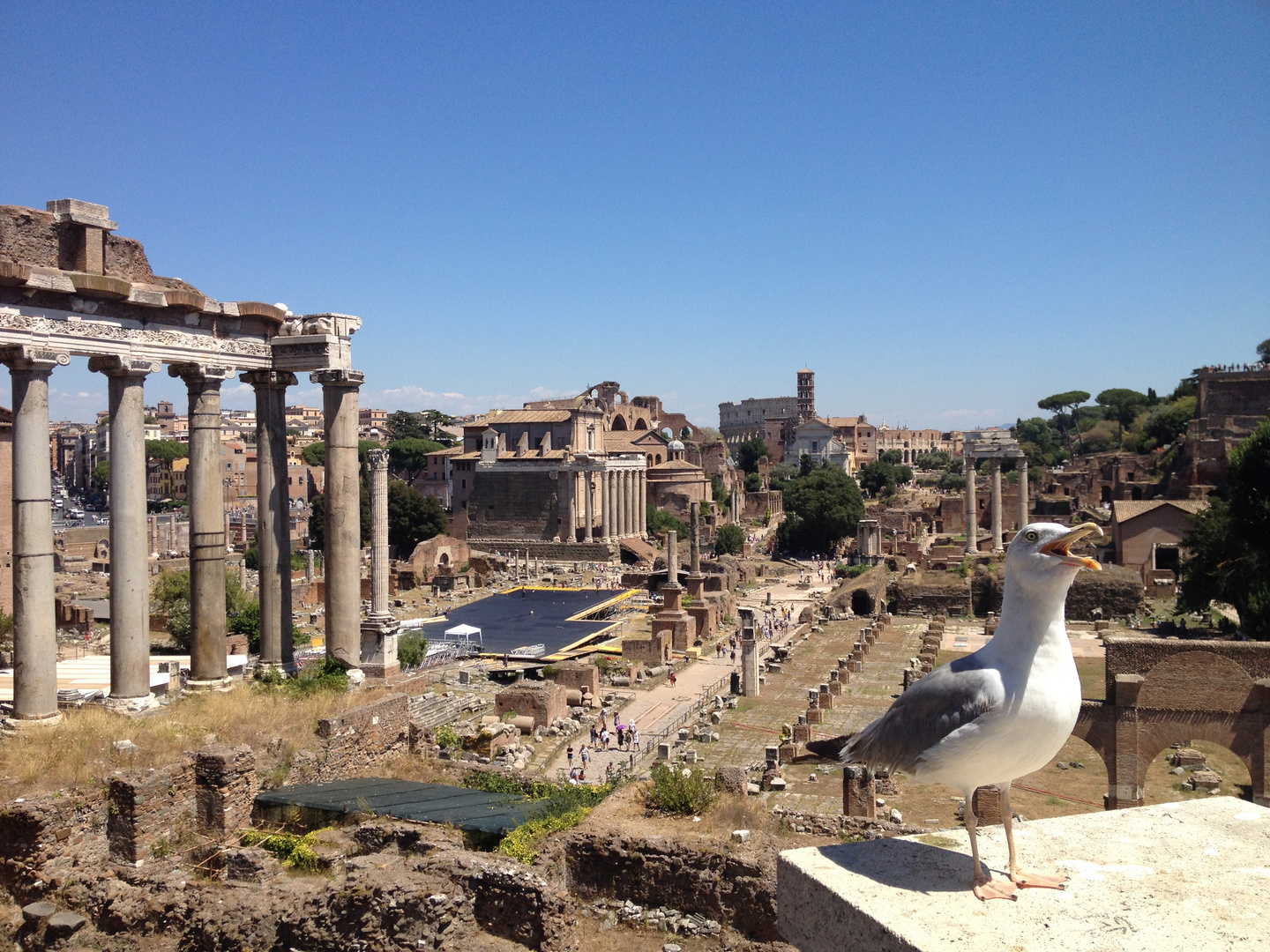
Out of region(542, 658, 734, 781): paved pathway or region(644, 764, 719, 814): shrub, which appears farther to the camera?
region(542, 658, 734, 781): paved pathway

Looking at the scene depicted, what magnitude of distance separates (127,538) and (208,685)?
2.25 m

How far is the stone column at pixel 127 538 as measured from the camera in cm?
1192

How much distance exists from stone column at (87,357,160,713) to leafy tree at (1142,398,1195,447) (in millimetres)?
76573

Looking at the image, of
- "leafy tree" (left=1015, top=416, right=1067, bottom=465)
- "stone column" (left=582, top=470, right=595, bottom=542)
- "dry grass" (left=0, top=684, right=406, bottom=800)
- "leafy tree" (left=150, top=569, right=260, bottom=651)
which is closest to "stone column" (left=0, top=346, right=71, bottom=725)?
"dry grass" (left=0, top=684, right=406, bottom=800)

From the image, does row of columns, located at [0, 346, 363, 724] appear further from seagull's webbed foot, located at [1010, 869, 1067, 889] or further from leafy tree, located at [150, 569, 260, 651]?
leafy tree, located at [150, 569, 260, 651]

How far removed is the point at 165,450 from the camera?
10206cm

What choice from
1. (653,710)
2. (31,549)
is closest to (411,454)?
(653,710)

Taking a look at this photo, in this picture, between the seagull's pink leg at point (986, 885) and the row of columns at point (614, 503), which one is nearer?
the seagull's pink leg at point (986, 885)

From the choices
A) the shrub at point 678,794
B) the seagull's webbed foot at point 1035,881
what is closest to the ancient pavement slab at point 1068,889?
the seagull's webbed foot at point 1035,881

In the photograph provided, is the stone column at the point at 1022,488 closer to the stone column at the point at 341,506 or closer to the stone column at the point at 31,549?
the stone column at the point at 341,506

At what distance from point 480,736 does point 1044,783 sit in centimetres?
1087

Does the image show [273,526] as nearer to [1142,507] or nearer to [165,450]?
[1142,507]

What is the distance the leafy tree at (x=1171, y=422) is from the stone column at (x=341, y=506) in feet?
242

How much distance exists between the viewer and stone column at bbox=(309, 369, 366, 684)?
45.7 ft
